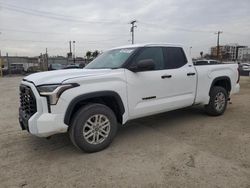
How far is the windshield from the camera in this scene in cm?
457

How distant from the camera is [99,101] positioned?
4164 millimetres

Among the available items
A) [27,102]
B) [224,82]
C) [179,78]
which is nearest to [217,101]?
[224,82]

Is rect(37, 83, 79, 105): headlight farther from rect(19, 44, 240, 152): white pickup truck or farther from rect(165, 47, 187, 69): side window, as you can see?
rect(165, 47, 187, 69): side window

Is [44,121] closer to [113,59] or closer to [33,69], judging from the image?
[113,59]

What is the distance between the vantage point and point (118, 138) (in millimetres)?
4699

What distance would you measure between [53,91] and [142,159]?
163 centimetres

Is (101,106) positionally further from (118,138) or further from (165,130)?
(165,130)

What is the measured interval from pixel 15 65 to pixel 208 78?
3360 centimetres

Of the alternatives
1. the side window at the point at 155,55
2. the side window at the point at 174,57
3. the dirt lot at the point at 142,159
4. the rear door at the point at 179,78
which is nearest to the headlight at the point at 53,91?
the dirt lot at the point at 142,159

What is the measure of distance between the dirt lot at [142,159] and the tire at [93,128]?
0.53 feet

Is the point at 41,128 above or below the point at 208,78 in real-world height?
below

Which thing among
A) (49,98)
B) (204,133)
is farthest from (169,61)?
(49,98)

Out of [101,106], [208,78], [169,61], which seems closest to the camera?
[101,106]

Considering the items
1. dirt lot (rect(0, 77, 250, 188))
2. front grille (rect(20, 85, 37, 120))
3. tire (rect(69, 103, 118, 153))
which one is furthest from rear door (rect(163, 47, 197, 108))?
front grille (rect(20, 85, 37, 120))
